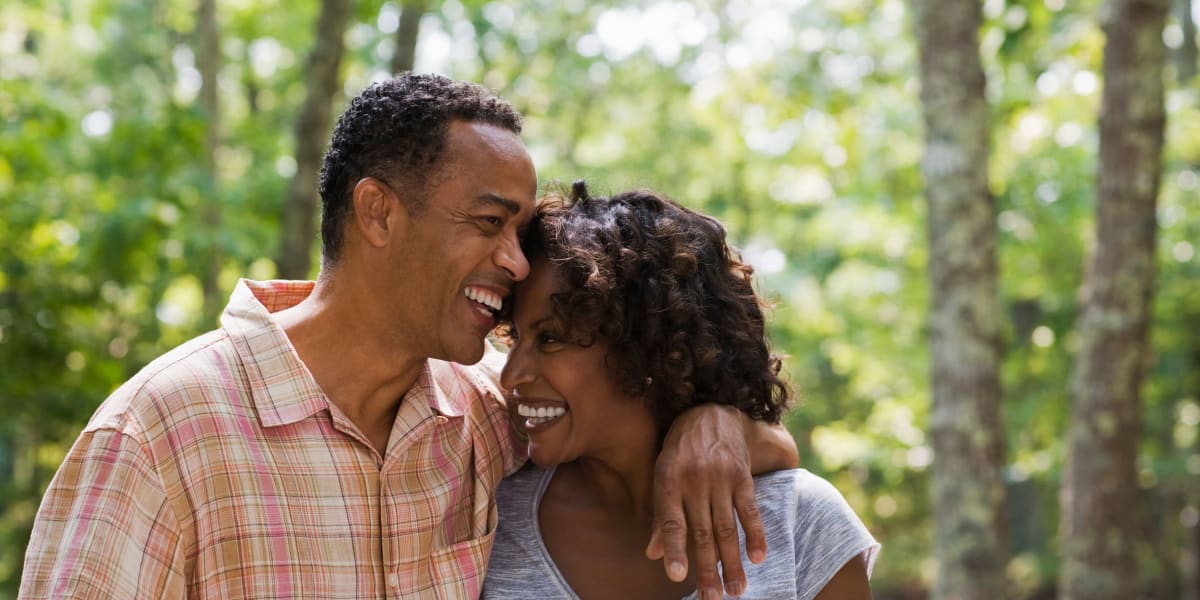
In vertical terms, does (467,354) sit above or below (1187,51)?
below

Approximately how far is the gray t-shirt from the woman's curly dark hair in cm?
23

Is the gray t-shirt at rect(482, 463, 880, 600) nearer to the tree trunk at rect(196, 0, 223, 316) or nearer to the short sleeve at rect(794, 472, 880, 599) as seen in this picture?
the short sleeve at rect(794, 472, 880, 599)

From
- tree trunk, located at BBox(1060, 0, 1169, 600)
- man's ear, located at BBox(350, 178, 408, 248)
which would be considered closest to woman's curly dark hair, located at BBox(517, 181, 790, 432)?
man's ear, located at BBox(350, 178, 408, 248)

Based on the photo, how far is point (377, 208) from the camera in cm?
268

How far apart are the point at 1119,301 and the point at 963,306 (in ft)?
3.18

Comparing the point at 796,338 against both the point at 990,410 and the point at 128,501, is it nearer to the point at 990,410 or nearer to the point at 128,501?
the point at 990,410

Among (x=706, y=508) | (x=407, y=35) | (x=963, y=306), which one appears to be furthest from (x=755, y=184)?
(x=706, y=508)

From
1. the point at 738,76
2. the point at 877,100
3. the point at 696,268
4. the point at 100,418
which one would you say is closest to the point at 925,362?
the point at 877,100

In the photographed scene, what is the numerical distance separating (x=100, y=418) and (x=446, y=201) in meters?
0.82

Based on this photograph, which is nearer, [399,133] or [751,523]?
[751,523]

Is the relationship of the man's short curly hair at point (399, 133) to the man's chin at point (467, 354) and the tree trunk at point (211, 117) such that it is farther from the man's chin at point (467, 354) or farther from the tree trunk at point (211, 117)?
the tree trunk at point (211, 117)

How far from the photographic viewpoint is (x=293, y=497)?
2.42 metres

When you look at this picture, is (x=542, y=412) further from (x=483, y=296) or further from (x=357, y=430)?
(x=357, y=430)

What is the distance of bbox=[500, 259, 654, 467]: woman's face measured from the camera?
2.78 metres
